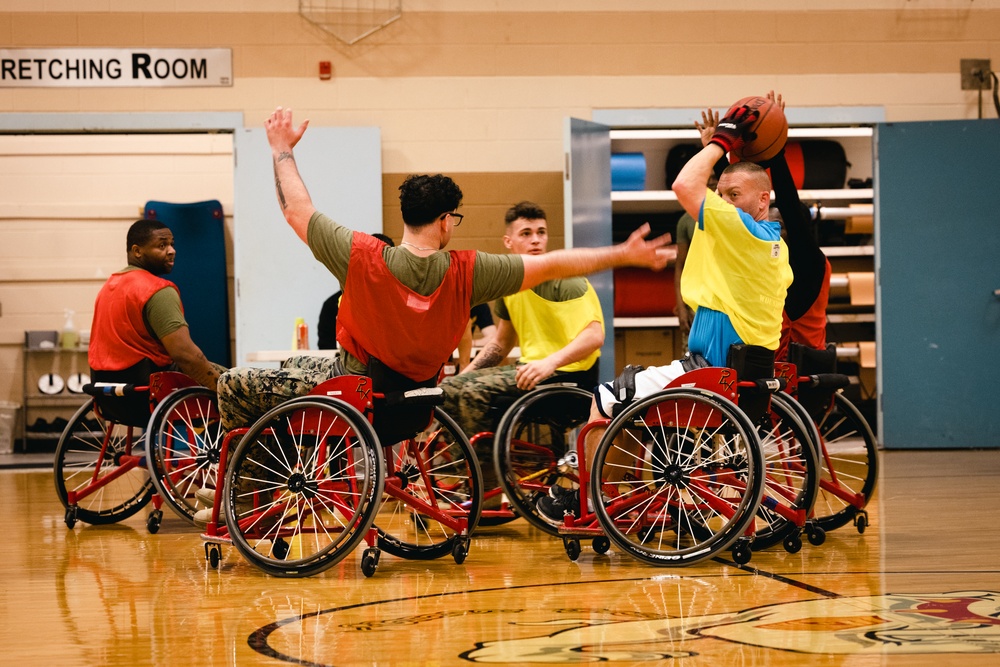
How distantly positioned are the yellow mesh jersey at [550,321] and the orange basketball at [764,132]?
870mm

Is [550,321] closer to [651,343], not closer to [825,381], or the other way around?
[825,381]

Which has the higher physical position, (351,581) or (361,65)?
(361,65)

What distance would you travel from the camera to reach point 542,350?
432 centimetres

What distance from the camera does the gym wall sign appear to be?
272 inches

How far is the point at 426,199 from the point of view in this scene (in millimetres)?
3301

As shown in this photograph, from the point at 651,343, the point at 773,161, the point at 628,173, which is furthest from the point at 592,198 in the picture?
the point at 773,161

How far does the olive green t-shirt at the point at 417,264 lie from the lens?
3.18 metres

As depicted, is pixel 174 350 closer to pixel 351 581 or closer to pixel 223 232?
pixel 351 581

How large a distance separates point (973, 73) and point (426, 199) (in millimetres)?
5350

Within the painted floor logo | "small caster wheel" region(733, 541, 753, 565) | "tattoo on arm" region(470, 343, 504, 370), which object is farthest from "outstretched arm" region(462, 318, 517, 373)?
the painted floor logo

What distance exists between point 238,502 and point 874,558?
189cm

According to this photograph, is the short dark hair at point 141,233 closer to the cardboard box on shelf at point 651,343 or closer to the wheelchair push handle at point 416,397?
the wheelchair push handle at point 416,397

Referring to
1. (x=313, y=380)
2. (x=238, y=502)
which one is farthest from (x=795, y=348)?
(x=238, y=502)

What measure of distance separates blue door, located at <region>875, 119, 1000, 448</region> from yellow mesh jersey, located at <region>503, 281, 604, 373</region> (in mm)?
3500
